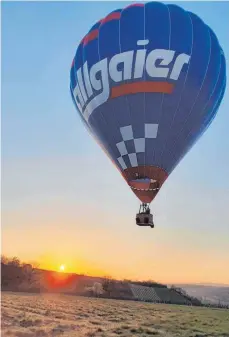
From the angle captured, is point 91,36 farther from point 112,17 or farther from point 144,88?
point 144,88

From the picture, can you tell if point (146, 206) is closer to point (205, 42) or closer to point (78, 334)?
point (78, 334)

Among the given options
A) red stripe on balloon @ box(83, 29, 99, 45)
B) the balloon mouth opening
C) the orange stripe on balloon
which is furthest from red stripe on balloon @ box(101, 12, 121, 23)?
the balloon mouth opening

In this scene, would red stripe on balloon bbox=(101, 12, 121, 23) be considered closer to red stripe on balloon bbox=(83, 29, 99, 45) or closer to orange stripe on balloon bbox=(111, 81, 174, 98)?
red stripe on balloon bbox=(83, 29, 99, 45)

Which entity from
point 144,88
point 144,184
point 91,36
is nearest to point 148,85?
point 144,88

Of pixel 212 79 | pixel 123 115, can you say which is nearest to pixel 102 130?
pixel 123 115

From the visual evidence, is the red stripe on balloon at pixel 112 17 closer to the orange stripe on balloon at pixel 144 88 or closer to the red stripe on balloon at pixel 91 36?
the red stripe on balloon at pixel 91 36

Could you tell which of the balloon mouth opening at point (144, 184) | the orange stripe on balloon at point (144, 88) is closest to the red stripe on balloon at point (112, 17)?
the orange stripe on balloon at point (144, 88)
